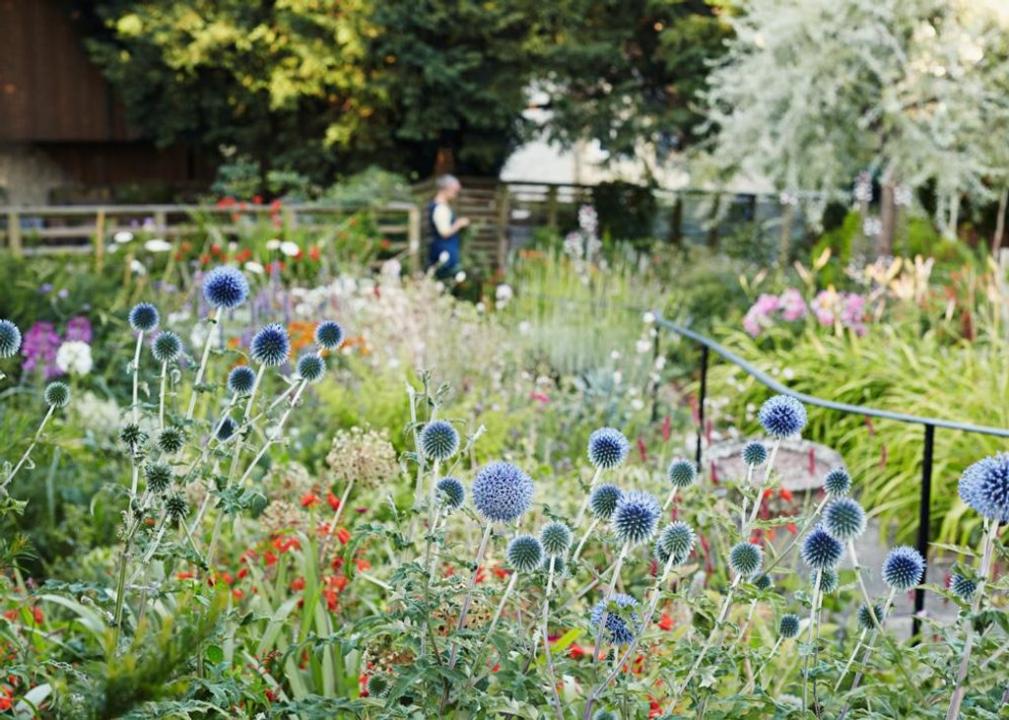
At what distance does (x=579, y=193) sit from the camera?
54.7ft

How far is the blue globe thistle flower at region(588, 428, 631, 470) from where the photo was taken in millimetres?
2031

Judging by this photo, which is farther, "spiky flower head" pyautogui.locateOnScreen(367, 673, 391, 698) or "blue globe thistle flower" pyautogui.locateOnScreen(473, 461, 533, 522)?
"spiky flower head" pyautogui.locateOnScreen(367, 673, 391, 698)

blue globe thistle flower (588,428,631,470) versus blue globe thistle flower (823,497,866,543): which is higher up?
blue globe thistle flower (588,428,631,470)

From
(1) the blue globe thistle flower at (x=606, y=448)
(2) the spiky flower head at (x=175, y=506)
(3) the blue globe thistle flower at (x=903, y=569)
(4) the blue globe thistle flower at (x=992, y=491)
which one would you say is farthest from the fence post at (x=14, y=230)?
(4) the blue globe thistle flower at (x=992, y=491)

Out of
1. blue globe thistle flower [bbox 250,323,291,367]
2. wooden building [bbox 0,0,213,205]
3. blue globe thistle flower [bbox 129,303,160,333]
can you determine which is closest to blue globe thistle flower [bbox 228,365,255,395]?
blue globe thistle flower [bbox 250,323,291,367]

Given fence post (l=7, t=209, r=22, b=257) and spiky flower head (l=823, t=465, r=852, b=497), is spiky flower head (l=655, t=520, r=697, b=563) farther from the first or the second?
fence post (l=7, t=209, r=22, b=257)

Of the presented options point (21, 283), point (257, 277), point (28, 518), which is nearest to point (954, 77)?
point (257, 277)

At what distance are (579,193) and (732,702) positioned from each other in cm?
1520

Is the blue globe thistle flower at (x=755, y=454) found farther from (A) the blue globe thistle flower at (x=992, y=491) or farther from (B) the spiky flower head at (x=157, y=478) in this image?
(B) the spiky flower head at (x=157, y=478)

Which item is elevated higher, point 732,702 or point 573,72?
point 573,72

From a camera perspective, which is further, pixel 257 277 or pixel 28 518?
pixel 257 277

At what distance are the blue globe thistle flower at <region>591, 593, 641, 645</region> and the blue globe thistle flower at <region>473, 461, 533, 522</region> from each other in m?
0.20

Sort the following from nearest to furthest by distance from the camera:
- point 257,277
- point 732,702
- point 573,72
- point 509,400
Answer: point 732,702
point 509,400
point 257,277
point 573,72

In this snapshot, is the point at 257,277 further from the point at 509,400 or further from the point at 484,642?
the point at 484,642
